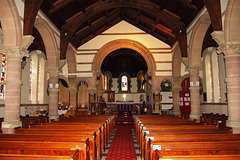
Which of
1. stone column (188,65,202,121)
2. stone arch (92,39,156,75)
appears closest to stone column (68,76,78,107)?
stone arch (92,39,156,75)

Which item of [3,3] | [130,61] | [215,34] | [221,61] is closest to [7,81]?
[3,3]

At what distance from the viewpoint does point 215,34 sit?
26.0 ft

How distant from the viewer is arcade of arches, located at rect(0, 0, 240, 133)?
7836 millimetres

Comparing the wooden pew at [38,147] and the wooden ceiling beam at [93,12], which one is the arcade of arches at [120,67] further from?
the wooden pew at [38,147]

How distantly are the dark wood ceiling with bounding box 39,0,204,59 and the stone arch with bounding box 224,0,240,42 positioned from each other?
2.60 meters

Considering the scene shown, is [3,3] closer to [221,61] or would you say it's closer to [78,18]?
[78,18]

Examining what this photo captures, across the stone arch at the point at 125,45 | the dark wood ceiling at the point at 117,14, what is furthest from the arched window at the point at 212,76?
the stone arch at the point at 125,45

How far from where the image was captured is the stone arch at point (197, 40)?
1101 centimetres

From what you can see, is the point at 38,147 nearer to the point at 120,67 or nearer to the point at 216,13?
the point at 216,13

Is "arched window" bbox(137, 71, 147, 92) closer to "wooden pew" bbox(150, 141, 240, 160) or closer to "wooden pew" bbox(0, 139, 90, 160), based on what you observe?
"wooden pew" bbox(150, 141, 240, 160)

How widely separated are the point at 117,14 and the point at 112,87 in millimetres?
12332

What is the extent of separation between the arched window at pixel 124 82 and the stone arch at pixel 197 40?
56.6 ft

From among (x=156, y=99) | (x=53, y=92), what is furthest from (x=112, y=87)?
(x=53, y=92)

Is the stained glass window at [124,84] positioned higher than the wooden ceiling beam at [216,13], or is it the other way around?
the wooden ceiling beam at [216,13]
